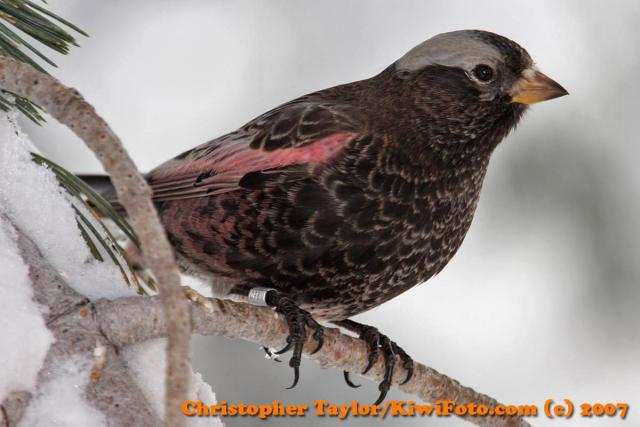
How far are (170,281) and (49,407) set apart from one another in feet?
1.16

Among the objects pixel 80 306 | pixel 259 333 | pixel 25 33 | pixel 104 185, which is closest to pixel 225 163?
pixel 104 185

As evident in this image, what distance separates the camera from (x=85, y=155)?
4.07 m

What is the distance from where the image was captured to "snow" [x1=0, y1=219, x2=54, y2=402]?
1.40 metres

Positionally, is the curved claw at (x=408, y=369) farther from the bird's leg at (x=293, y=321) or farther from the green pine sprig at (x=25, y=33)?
the green pine sprig at (x=25, y=33)

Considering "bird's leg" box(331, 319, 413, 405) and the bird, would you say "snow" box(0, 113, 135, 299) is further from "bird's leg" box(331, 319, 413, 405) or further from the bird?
"bird's leg" box(331, 319, 413, 405)

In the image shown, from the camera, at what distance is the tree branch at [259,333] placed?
152cm

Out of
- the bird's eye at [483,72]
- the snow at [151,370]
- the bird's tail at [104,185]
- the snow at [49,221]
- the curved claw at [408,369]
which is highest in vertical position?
the bird's eye at [483,72]

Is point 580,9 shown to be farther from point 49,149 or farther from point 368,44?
point 49,149

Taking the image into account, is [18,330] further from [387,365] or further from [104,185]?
[104,185]

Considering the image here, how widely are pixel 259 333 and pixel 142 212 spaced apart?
0.77 meters

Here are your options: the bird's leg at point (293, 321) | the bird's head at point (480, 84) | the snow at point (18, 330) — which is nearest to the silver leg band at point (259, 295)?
the bird's leg at point (293, 321)

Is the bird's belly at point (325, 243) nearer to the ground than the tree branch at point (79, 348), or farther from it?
farther from it

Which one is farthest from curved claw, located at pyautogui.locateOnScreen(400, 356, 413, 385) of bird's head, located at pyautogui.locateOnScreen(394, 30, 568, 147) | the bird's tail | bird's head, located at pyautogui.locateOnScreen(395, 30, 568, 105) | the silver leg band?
the bird's tail

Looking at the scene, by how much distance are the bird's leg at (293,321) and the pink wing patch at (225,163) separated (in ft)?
1.18
